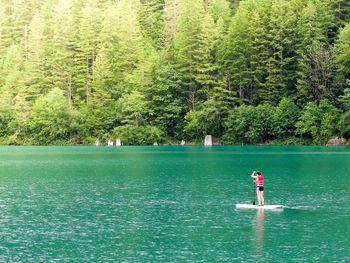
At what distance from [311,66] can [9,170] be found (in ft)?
201

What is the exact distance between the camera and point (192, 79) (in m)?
123

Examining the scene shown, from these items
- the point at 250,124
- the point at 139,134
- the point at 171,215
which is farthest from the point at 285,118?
the point at 171,215

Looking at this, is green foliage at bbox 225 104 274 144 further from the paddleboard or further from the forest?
the paddleboard

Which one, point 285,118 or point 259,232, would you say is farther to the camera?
point 285,118

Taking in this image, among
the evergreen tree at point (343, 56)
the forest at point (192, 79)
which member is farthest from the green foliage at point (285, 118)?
the evergreen tree at point (343, 56)

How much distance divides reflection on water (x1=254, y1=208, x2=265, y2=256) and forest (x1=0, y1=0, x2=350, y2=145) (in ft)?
220

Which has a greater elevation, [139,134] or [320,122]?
[320,122]

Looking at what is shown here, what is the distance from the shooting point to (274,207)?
1535 inches

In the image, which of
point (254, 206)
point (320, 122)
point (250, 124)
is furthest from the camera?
point (250, 124)

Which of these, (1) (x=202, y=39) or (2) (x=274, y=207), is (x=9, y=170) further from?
(1) (x=202, y=39)

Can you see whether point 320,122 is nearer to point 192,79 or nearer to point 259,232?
point 192,79

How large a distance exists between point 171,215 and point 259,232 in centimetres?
652

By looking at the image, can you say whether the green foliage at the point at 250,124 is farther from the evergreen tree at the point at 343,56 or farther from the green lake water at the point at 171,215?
the green lake water at the point at 171,215

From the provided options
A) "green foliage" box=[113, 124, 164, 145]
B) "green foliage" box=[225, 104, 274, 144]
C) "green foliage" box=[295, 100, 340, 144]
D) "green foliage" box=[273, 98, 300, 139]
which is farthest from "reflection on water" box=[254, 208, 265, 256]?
"green foliage" box=[113, 124, 164, 145]
